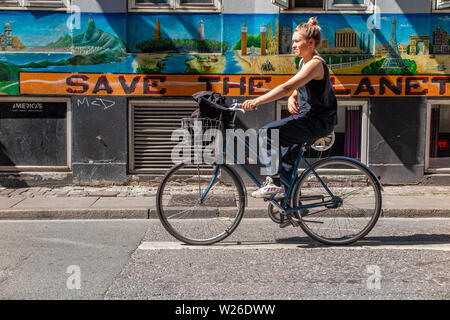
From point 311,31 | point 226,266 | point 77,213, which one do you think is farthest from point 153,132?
point 226,266

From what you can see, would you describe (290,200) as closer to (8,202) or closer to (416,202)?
(416,202)

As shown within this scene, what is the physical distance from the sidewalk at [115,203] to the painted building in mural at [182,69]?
0.59m

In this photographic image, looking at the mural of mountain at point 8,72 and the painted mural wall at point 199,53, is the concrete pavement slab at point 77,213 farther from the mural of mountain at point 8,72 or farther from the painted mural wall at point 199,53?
the mural of mountain at point 8,72

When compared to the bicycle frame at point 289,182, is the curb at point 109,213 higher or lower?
lower

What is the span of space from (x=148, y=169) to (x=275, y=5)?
152 inches

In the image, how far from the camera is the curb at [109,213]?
7.35 meters

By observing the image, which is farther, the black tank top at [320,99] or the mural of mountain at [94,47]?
the mural of mountain at [94,47]

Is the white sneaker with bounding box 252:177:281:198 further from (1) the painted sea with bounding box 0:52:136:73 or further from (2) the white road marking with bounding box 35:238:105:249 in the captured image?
(1) the painted sea with bounding box 0:52:136:73

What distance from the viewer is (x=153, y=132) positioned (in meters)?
10.0

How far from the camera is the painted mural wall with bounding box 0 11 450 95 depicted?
965cm

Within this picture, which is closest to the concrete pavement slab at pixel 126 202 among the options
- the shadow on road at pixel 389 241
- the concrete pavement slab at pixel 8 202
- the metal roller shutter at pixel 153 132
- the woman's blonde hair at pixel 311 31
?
the concrete pavement slab at pixel 8 202

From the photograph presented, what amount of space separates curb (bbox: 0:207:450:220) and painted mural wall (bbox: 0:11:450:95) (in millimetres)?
3074
